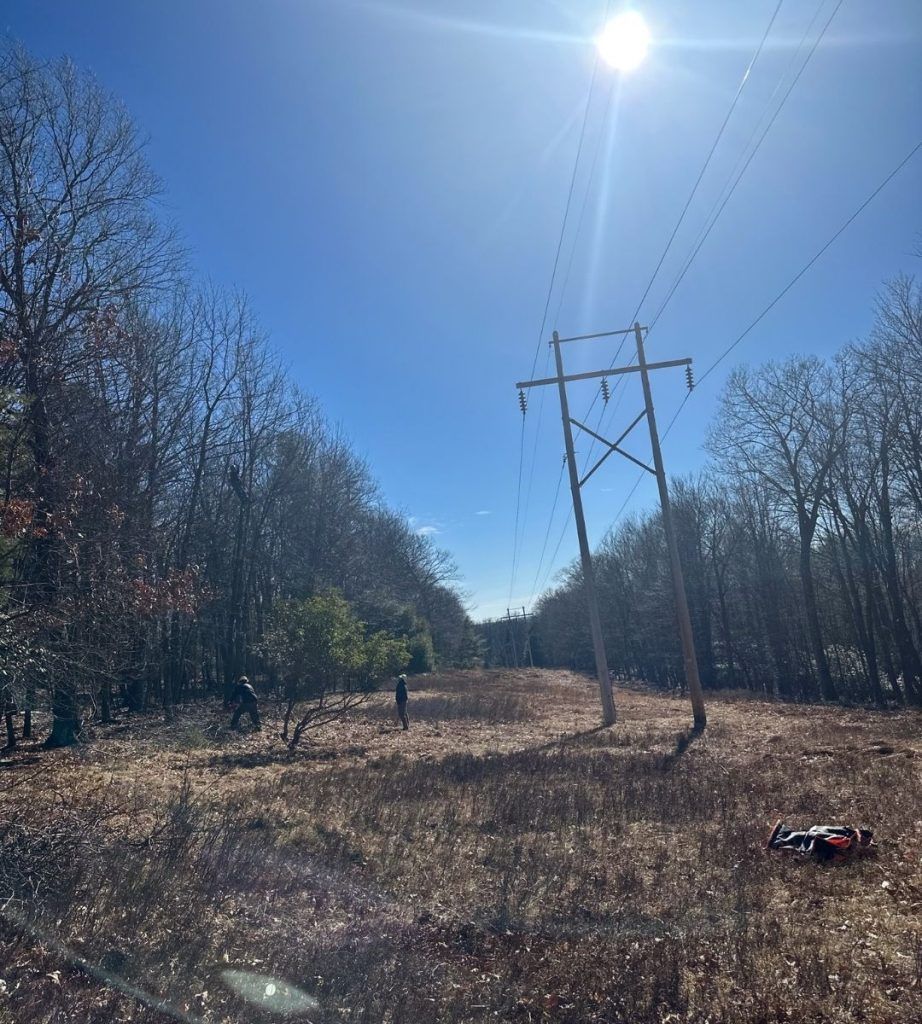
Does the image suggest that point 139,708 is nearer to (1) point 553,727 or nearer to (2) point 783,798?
(1) point 553,727

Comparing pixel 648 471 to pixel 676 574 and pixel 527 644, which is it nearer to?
pixel 676 574

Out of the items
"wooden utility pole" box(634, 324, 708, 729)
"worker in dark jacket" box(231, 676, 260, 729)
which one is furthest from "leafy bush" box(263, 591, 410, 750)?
"wooden utility pole" box(634, 324, 708, 729)

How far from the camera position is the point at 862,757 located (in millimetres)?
12734

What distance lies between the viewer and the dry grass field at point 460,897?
4762 mm

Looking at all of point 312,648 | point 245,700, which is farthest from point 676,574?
point 245,700

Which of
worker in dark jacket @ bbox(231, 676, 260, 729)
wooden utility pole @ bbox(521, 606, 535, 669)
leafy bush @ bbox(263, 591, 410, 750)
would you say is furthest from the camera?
wooden utility pole @ bbox(521, 606, 535, 669)

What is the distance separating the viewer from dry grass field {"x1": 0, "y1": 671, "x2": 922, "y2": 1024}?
4762mm

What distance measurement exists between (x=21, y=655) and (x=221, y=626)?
85.6 ft

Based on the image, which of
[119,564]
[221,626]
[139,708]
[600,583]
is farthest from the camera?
[600,583]

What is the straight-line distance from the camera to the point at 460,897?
687 cm

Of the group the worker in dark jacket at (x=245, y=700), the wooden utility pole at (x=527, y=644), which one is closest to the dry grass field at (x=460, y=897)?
the worker in dark jacket at (x=245, y=700)

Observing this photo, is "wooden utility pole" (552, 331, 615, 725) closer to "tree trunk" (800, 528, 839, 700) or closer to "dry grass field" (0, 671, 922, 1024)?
"dry grass field" (0, 671, 922, 1024)

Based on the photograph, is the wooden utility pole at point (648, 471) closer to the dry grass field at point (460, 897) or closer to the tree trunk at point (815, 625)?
the dry grass field at point (460, 897)

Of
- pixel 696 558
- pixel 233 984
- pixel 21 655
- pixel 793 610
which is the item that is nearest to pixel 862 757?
pixel 233 984
